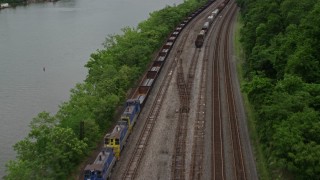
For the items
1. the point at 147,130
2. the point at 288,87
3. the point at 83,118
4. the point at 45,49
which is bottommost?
the point at 45,49

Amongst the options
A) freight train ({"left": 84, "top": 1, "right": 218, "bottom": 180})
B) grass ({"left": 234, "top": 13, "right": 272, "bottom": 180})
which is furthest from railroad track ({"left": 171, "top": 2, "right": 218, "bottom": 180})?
grass ({"left": 234, "top": 13, "right": 272, "bottom": 180})

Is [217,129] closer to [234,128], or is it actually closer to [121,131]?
[234,128]

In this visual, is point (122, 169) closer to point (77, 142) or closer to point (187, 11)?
point (77, 142)

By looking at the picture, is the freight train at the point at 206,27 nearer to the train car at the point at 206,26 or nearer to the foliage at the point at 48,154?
the train car at the point at 206,26

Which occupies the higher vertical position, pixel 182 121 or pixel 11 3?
pixel 182 121

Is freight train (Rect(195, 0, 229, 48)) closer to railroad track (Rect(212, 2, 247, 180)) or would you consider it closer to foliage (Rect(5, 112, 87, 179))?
railroad track (Rect(212, 2, 247, 180))

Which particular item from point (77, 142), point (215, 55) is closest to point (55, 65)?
point (215, 55)

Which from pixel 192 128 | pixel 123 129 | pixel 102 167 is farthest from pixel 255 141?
pixel 102 167
